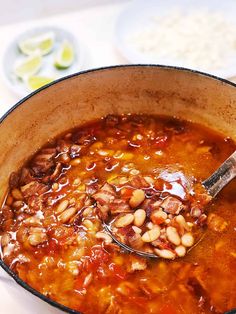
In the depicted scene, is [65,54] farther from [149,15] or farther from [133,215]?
[133,215]

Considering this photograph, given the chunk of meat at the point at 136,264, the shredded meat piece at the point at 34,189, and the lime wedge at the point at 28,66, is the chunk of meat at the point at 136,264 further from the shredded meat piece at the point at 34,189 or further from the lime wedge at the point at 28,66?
the lime wedge at the point at 28,66

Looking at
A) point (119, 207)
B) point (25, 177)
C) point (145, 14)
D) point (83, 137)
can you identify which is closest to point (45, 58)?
Result: point (145, 14)

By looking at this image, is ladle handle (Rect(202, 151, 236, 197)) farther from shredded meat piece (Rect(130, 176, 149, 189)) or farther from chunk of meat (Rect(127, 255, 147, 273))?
chunk of meat (Rect(127, 255, 147, 273))

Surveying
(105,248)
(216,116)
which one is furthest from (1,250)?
(216,116)

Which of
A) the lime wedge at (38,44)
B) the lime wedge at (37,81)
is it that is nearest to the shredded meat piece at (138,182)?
the lime wedge at (37,81)

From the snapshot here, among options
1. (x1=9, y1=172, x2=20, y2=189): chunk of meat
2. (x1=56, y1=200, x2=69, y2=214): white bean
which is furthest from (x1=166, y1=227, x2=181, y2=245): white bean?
(x1=9, y1=172, x2=20, y2=189): chunk of meat

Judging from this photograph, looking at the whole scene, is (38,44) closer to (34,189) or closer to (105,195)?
(34,189)
